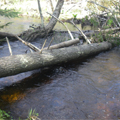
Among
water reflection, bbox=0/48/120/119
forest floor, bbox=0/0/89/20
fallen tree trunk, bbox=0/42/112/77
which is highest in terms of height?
forest floor, bbox=0/0/89/20

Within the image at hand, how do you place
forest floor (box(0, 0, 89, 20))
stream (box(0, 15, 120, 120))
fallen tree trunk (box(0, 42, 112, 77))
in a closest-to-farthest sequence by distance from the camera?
1. stream (box(0, 15, 120, 120))
2. fallen tree trunk (box(0, 42, 112, 77))
3. forest floor (box(0, 0, 89, 20))

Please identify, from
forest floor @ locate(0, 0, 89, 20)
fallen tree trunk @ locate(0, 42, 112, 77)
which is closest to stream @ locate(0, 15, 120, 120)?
fallen tree trunk @ locate(0, 42, 112, 77)

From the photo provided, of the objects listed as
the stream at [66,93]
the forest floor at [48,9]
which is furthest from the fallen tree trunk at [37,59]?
the forest floor at [48,9]

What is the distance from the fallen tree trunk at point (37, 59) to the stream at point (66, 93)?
1.41 feet

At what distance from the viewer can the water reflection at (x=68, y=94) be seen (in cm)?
290

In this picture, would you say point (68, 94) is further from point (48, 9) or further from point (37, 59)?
point (48, 9)

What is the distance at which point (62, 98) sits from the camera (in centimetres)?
336

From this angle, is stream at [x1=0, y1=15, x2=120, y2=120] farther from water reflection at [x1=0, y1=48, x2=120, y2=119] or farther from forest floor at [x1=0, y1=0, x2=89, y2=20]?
forest floor at [x1=0, y1=0, x2=89, y2=20]

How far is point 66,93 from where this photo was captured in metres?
3.56

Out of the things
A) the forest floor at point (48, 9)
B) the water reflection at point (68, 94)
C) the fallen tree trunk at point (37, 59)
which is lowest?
the water reflection at point (68, 94)

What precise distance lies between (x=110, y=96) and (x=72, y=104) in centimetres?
106

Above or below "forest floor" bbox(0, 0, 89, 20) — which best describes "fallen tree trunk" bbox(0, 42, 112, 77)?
below

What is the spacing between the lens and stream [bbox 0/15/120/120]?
289 centimetres

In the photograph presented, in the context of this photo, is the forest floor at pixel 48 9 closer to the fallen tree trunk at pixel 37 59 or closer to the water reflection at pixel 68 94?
the fallen tree trunk at pixel 37 59
